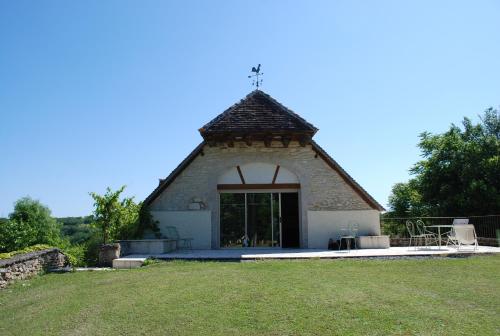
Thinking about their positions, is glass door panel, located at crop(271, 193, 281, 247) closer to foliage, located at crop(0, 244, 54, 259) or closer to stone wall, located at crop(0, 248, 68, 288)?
stone wall, located at crop(0, 248, 68, 288)

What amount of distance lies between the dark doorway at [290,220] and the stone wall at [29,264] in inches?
338

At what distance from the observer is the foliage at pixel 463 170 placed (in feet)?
79.7

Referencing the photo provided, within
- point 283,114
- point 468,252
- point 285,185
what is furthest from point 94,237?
point 468,252

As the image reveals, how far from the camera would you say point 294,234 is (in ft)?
55.5

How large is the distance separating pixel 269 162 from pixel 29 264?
9.78 metres

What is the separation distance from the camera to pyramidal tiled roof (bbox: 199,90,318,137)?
1596 cm

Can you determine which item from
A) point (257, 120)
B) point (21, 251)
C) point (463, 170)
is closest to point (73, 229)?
point (21, 251)

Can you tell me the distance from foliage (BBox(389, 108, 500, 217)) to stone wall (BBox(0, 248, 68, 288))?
75.3 feet

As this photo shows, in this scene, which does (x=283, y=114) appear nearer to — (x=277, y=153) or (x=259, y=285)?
(x=277, y=153)

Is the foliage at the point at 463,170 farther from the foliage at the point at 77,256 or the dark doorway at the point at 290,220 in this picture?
the foliage at the point at 77,256

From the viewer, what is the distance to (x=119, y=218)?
48.4 ft

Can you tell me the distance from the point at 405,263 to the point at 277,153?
758 cm

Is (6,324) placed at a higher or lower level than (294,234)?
lower

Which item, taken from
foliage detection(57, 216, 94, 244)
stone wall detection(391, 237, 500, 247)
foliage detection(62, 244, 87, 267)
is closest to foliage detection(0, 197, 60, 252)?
foliage detection(57, 216, 94, 244)
